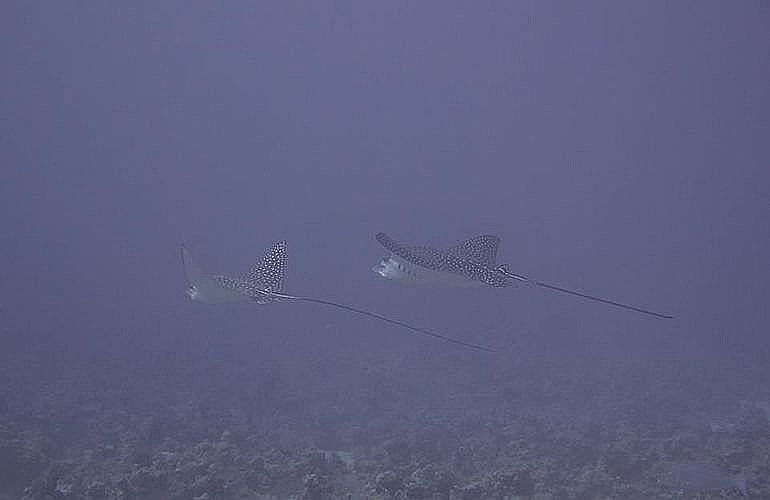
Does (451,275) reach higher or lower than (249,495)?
higher

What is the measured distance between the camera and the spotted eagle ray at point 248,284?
7328 mm

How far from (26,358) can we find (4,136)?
188689 mm

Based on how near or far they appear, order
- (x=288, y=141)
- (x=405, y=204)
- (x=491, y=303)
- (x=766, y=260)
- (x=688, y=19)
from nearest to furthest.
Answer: (x=491, y=303)
(x=766, y=260)
(x=688, y=19)
(x=405, y=204)
(x=288, y=141)

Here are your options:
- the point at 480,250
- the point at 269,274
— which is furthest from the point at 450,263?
the point at 269,274

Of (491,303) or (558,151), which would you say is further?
(558,151)

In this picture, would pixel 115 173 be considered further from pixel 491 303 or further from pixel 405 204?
pixel 491 303

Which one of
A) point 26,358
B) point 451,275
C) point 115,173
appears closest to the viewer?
point 451,275

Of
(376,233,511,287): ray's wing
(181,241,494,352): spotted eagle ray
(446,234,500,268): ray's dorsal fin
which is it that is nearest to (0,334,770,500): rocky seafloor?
(181,241,494,352): spotted eagle ray

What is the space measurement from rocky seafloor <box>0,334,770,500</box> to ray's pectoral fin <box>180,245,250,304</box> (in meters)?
2.12

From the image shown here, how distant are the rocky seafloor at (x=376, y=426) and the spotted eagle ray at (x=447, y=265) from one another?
249cm

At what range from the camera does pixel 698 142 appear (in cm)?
15550

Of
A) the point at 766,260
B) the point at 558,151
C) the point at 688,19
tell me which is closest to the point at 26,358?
the point at 766,260

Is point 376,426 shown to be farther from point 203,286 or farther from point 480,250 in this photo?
point 203,286

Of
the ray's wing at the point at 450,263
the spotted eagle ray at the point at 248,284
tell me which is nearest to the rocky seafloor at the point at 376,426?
the spotted eagle ray at the point at 248,284
